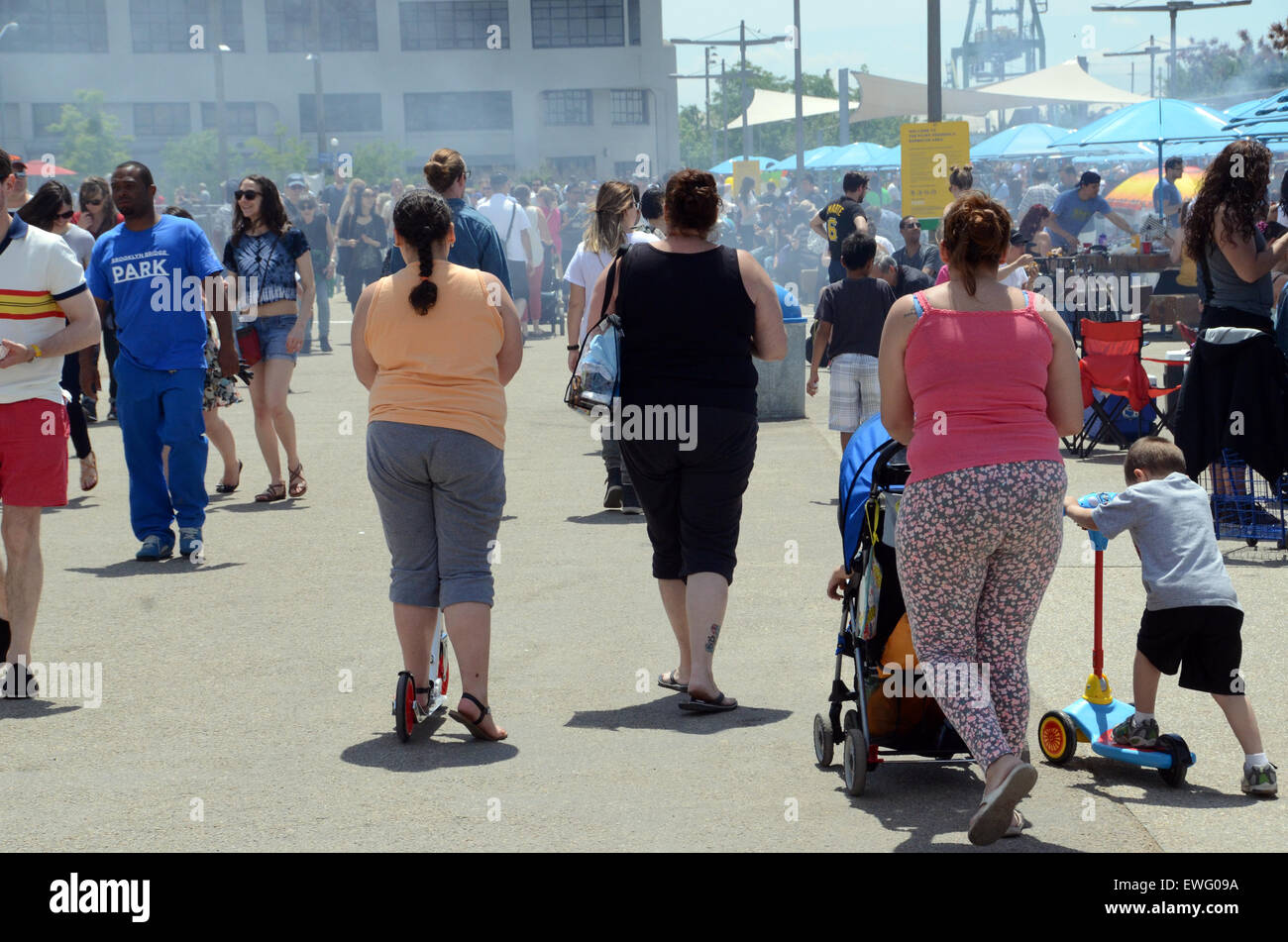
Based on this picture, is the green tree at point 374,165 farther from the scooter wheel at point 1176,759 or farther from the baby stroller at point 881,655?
the scooter wheel at point 1176,759

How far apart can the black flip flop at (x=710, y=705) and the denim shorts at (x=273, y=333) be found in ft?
17.0

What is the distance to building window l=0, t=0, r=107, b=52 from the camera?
6888 centimetres

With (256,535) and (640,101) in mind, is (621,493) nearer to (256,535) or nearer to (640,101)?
(256,535)

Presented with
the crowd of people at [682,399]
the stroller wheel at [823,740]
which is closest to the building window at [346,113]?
the crowd of people at [682,399]

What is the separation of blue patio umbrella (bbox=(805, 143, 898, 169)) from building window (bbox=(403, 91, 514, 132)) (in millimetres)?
36935

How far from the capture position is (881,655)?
16.4 feet

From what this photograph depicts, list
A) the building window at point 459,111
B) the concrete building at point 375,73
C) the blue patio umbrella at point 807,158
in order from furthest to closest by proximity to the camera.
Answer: the building window at point 459,111
the concrete building at point 375,73
the blue patio umbrella at point 807,158

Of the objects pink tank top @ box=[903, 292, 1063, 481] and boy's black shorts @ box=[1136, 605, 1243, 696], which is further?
boy's black shorts @ box=[1136, 605, 1243, 696]

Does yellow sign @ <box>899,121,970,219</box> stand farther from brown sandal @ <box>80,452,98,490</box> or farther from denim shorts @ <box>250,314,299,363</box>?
brown sandal @ <box>80,452,98,490</box>

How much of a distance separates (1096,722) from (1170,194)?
1662 centimetres

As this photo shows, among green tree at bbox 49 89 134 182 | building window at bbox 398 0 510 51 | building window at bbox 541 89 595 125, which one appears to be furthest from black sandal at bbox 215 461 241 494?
building window at bbox 541 89 595 125

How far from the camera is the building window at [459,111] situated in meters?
71.9

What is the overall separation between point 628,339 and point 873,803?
191 centimetres

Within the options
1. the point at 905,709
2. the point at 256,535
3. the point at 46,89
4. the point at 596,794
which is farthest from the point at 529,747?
the point at 46,89
